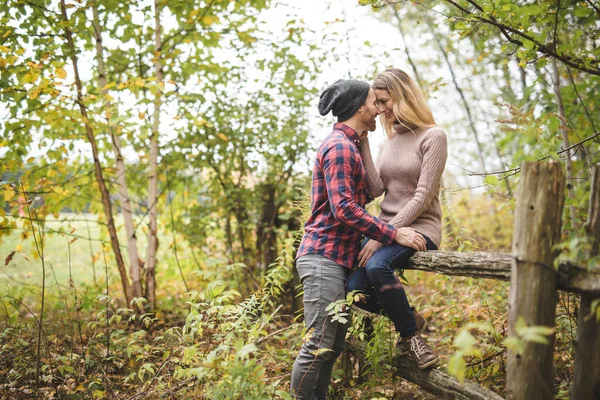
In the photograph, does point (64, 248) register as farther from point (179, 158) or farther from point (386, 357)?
point (386, 357)

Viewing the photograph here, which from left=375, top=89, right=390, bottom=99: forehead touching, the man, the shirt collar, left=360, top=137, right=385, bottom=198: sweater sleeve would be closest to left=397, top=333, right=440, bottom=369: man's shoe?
the man

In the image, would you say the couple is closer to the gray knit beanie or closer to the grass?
the gray knit beanie

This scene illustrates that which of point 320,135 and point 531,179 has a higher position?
point 320,135

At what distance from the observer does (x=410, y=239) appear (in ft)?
9.39

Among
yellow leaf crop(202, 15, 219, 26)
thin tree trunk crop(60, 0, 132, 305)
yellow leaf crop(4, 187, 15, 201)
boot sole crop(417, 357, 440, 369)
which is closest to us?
boot sole crop(417, 357, 440, 369)

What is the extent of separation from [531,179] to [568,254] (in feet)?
1.17

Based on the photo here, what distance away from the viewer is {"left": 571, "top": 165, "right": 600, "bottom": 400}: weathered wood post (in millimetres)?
1987

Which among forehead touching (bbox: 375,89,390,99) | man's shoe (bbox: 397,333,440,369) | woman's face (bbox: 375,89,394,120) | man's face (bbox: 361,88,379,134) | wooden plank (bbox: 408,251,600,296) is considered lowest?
man's shoe (bbox: 397,333,440,369)

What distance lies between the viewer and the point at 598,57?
11.1 feet

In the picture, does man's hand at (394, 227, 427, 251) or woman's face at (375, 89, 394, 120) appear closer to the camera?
man's hand at (394, 227, 427, 251)

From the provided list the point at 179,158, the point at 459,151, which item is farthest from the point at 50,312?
the point at 459,151

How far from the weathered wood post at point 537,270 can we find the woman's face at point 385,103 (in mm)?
1355

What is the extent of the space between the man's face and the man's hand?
0.77 metres

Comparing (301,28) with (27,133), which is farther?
(301,28)
